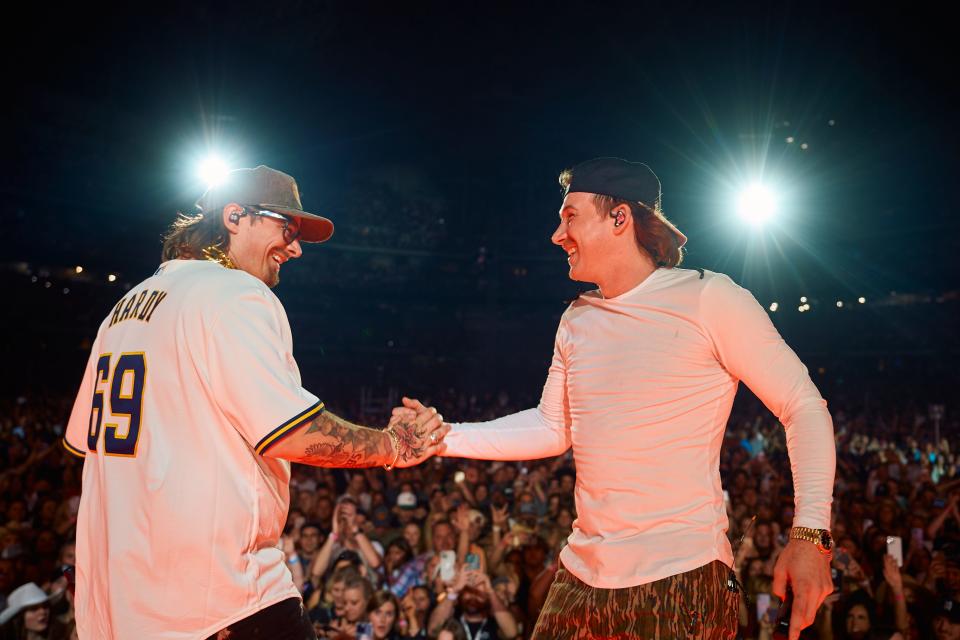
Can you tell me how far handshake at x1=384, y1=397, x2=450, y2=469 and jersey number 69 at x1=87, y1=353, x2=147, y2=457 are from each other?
2.52 ft

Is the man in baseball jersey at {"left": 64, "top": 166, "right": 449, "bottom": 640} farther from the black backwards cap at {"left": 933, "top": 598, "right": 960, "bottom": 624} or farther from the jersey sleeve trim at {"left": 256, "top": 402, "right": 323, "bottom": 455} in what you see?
the black backwards cap at {"left": 933, "top": 598, "right": 960, "bottom": 624}

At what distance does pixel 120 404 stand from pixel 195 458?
11.2 inches

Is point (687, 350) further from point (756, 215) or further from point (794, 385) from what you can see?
point (756, 215)

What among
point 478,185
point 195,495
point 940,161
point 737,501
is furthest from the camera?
point 478,185

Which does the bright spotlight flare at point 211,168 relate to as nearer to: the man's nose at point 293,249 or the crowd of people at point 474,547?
the crowd of people at point 474,547

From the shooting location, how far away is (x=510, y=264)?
89.5 ft

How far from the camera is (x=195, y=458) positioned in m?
1.97

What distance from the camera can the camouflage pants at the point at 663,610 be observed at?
74.9 inches

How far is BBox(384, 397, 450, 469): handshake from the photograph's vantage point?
2.54 metres

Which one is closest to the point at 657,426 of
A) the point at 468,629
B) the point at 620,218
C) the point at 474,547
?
the point at 620,218

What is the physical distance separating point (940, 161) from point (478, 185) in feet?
49.6

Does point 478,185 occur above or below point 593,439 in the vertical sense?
above

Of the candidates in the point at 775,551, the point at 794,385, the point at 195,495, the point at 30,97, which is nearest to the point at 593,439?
the point at 794,385

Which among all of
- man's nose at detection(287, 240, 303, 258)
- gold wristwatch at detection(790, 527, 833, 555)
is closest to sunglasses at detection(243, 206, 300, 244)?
man's nose at detection(287, 240, 303, 258)
